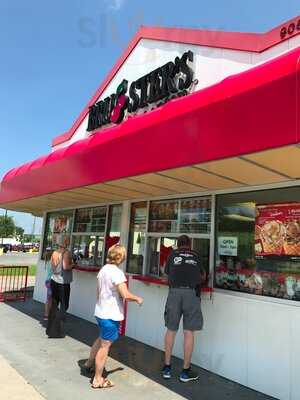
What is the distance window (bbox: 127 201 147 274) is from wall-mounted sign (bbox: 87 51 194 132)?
1907 millimetres

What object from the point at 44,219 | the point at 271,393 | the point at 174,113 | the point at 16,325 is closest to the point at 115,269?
the point at 174,113

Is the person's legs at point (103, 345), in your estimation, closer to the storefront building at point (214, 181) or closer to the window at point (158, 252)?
the storefront building at point (214, 181)

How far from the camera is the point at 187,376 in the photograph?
5.19 metres

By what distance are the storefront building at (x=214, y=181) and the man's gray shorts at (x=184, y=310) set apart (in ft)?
1.70

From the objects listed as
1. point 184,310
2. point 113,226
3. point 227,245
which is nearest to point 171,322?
point 184,310

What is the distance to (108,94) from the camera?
912 centimetres

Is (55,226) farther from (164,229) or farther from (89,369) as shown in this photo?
(89,369)

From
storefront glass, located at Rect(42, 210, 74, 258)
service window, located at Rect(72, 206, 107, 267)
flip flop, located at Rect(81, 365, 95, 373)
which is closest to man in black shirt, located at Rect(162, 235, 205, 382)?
flip flop, located at Rect(81, 365, 95, 373)

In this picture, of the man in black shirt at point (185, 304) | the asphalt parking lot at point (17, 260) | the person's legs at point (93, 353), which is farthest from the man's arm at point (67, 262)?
the asphalt parking lot at point (17, 260)

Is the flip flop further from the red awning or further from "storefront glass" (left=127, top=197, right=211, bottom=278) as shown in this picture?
the red awning

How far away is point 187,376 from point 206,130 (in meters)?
3.15

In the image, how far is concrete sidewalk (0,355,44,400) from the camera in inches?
175

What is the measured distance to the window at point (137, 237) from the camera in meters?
7.71

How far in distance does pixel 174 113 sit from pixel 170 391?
3243 mm
